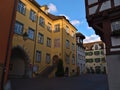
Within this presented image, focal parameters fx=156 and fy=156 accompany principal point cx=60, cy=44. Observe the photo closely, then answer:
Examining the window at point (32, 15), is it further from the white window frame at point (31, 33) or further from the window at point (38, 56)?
the window at point (38, 56)

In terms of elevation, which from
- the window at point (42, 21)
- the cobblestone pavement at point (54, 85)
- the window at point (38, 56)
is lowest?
the cobblestone pavement at point (54, 85)

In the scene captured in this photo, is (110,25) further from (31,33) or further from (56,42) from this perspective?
(56,42)

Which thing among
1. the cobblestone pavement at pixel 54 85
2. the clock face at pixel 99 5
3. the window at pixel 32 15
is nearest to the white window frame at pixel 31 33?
the window at pixel 32 15

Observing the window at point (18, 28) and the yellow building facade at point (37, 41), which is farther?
the yellow building facade at point (37, 41)

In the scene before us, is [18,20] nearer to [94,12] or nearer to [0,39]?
[0,39]

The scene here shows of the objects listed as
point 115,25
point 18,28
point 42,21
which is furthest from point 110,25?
point 42,21

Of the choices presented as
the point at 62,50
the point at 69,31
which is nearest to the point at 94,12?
the point at 62,50

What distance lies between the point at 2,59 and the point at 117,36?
23.7 ft

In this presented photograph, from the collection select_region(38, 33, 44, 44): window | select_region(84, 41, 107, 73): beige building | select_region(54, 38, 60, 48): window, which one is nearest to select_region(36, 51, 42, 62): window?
select_region(38, 33, 44, 44): window

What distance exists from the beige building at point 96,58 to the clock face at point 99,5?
40.5 m

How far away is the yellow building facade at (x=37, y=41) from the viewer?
65.8ft

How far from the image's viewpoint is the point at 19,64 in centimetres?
2177

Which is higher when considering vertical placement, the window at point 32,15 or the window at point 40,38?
the window at point 32,15

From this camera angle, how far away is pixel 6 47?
10266mm
